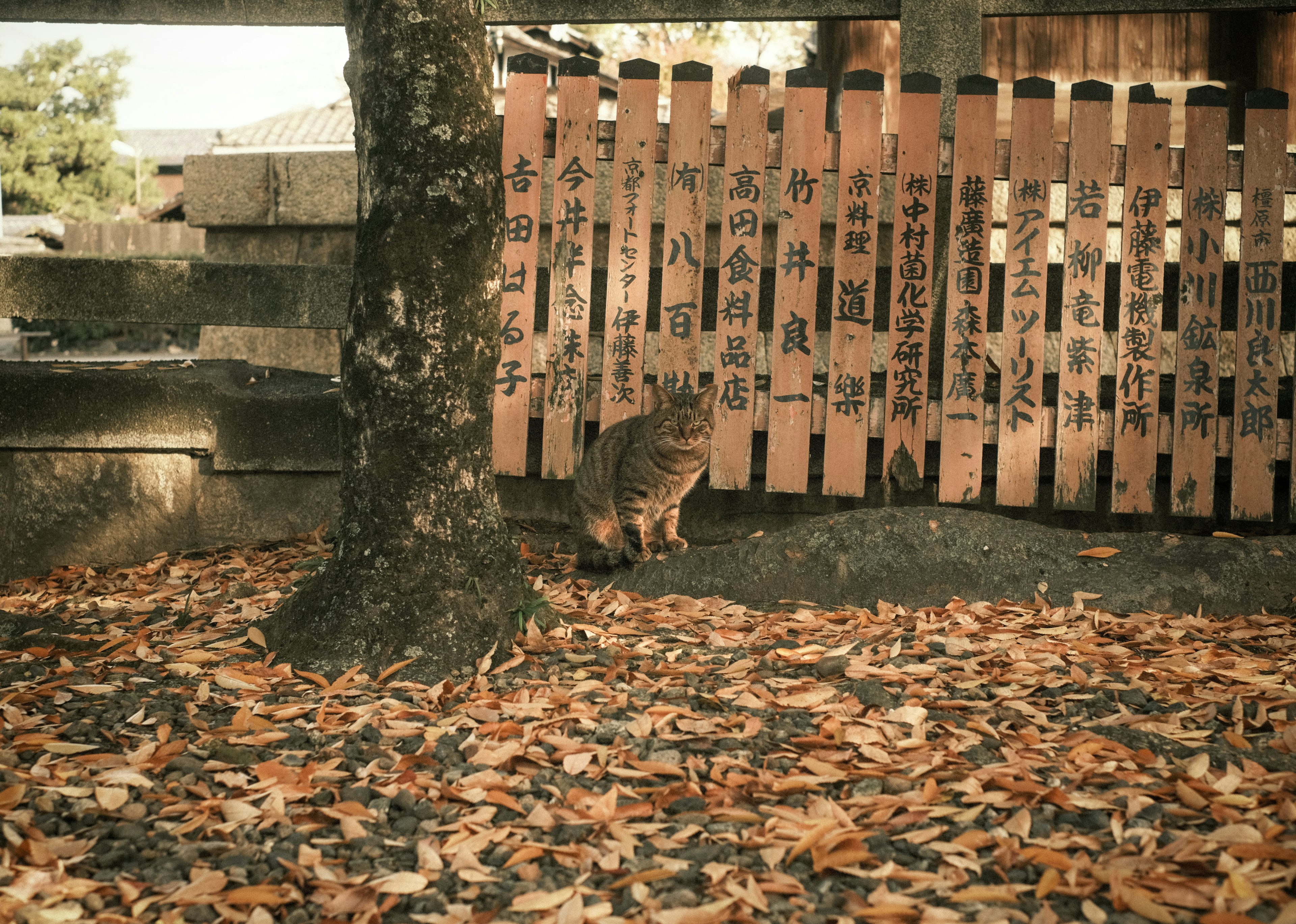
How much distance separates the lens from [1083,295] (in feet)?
15.7

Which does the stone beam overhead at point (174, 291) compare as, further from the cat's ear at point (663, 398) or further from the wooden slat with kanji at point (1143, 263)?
the wooden slat with kanji at point (1143, 263)

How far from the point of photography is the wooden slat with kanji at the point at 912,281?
478 cm

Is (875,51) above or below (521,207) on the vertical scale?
above

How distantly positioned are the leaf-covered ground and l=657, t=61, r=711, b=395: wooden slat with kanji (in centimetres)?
170

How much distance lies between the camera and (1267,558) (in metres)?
4.26

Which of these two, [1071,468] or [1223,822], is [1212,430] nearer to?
[1071,468]

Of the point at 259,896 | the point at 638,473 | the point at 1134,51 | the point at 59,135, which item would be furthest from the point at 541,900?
the point at 59,135

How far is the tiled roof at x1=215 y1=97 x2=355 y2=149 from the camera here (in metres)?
24.8

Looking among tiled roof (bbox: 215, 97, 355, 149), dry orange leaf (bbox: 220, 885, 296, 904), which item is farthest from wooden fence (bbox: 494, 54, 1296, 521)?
tiled roof (bbox: 215, 97, 355, 149)

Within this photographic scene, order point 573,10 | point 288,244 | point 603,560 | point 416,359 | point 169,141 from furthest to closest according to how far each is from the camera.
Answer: point 169,141, point 288,244, point 573,10, point 603,560, point 416,359

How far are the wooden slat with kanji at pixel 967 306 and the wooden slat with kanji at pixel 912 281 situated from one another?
11 centimetres

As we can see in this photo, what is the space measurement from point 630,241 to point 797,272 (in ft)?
2.70

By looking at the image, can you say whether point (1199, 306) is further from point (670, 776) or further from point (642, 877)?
point (642, 877)

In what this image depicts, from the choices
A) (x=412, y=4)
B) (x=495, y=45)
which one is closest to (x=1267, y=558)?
(x=412, y=4)
